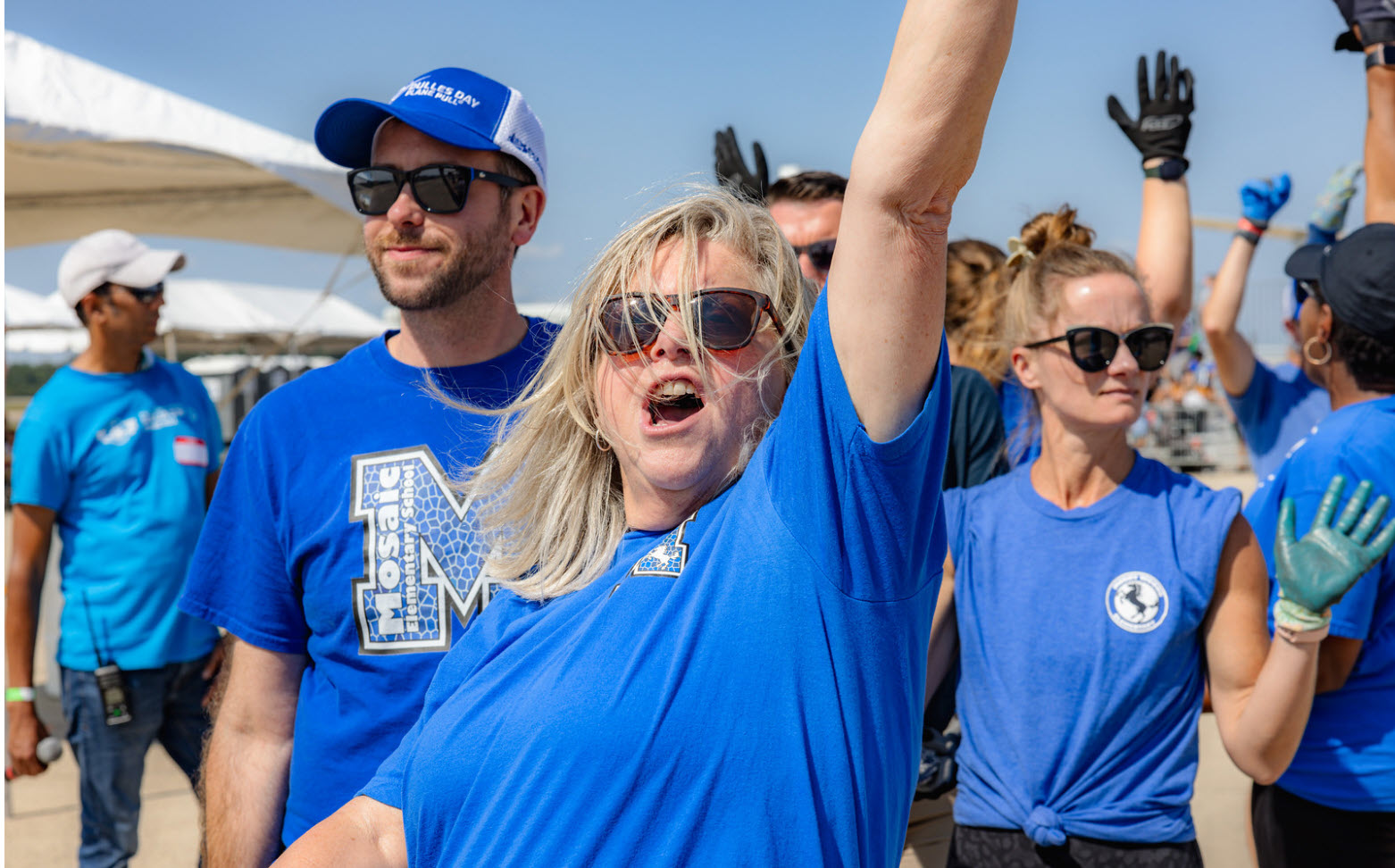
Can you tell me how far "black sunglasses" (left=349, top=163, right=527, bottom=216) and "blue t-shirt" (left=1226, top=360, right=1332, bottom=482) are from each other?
312cm

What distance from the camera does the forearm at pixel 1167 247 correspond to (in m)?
2.84

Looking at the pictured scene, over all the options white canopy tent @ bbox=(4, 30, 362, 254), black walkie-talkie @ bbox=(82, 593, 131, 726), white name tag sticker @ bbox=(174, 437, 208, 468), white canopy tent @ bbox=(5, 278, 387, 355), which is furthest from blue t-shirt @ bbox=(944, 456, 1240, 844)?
white canopy tent @ bbox=(5, 278, 387, 355)

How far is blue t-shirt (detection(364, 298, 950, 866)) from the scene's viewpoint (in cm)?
103

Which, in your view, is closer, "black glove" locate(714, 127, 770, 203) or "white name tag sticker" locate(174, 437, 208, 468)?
"white name tag sticker" locate(174, 437, 208, 468)

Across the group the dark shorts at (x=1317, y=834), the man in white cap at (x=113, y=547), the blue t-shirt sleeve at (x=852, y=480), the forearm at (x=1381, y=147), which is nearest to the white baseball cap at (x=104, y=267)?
the man in white cap at (x=113, y=547)

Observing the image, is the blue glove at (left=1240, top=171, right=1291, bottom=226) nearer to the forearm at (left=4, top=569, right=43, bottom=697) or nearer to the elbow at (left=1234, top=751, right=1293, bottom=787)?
the elbow at (left=1234, top=751, right=1293, bottom=787)

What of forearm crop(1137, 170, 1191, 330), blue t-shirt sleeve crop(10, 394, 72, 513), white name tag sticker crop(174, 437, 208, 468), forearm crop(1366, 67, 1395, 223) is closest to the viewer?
forearm crop(1137, 170, 1191, 330)

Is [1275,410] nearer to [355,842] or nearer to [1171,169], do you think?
[1171,169]

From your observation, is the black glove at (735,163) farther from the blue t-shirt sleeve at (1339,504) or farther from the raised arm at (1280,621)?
the raised arm at (1280,621)

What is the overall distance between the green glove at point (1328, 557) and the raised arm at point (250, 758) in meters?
1.96

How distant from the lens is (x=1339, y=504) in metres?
2.23

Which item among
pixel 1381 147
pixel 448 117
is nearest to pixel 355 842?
pixel 448 117

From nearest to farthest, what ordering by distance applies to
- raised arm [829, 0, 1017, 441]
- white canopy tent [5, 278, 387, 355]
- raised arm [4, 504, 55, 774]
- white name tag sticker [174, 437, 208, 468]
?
raised arm [829, 0, 1017, 441]
raised arm [4, 504, 55, 774]
white name tag sticker [174, 437, 208, 468]
white canopy tent [5, 278, 387, 355]

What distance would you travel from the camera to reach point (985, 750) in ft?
7.14
